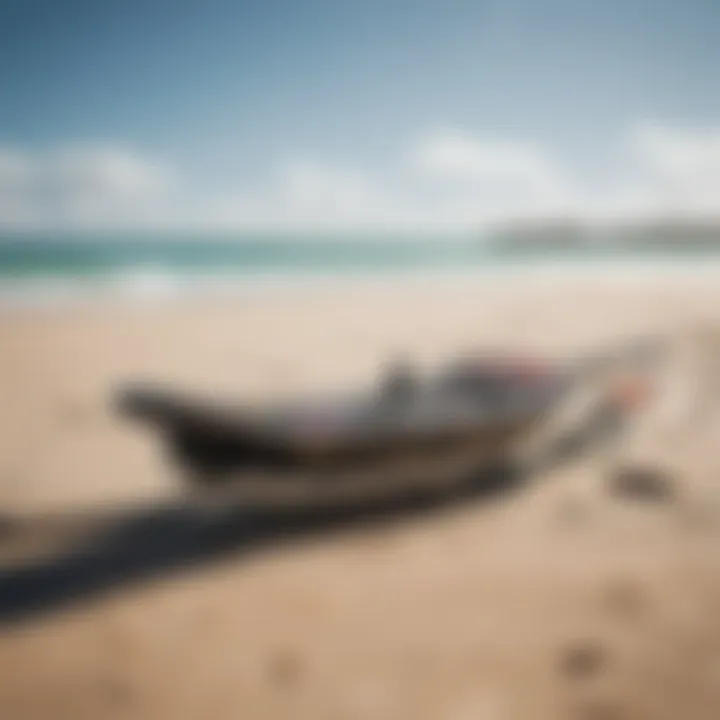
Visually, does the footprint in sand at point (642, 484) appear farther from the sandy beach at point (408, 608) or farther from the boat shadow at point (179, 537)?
the boat shadow at point (179, 537)

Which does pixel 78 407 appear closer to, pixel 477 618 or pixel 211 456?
pixel 211 456

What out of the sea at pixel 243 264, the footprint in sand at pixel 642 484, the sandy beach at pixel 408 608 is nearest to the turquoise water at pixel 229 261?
the sea at pixel 243 264

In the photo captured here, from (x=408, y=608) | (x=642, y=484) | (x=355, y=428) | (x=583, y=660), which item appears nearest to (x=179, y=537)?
(x=355, y=428)

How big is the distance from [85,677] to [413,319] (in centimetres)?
481

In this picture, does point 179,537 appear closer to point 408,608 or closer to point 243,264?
point 408,608

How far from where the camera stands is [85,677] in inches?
67.8

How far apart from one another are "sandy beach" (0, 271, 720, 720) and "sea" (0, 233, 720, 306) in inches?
184

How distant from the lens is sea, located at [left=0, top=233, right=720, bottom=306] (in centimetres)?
884

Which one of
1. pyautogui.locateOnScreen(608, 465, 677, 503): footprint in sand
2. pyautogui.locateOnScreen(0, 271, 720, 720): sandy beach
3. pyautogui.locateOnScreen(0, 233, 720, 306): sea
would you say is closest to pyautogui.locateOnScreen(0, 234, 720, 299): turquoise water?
pyautogui.locateOnScreen(0, 233, 720, 306): sea

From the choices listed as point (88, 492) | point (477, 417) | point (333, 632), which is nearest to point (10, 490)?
point (88, 492)

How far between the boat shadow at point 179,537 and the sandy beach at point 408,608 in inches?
2.0

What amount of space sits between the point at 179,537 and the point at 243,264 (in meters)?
11.9

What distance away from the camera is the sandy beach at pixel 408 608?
1658 millimetres

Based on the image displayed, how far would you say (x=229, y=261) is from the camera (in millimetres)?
14312
